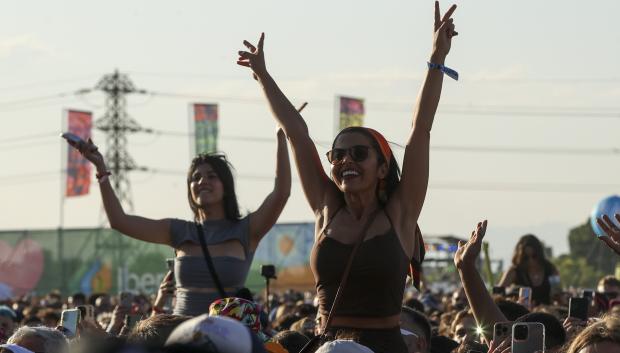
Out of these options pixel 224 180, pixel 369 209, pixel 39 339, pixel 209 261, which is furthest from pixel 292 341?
pixel 369 209

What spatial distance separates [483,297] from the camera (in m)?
6.93

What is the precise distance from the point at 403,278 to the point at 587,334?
113 cm

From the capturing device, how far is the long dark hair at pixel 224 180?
8.12 meters

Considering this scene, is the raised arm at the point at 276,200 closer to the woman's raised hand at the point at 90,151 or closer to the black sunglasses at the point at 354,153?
the woman's raised hand at the point at 90,151

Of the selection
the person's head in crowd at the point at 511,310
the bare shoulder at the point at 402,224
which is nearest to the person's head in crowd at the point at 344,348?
the bare shoulder at the point at 402,224

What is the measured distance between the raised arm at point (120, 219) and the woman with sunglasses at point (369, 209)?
1763mm

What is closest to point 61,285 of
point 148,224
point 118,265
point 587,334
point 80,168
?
point 118,265

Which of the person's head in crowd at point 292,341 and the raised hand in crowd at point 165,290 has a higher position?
the raised hand in crowd at point 165,290

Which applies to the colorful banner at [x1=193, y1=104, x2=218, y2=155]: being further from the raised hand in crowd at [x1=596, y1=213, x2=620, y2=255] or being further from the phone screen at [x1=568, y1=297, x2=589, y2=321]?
the raised hand in crowd at [x1=596, y1=213, x2=620, y2=255]

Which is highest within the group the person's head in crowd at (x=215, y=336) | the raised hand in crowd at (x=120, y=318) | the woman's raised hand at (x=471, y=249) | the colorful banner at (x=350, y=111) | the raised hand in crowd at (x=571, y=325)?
the colorful banner at (x=350, y=111)

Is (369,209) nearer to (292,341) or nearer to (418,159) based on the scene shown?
(418,159)

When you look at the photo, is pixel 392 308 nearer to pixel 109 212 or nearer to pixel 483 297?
pixel 483 297

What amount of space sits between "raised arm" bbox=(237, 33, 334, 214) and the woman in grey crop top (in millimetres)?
1269

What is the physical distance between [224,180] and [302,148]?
198 centimetres
